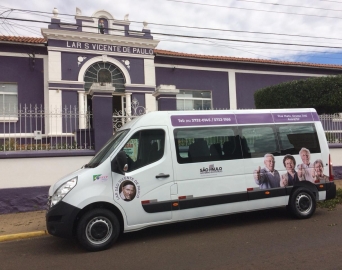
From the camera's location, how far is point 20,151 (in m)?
8.30

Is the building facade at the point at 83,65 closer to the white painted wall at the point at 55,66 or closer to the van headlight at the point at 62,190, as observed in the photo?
the white painted wall at the point at 55,66

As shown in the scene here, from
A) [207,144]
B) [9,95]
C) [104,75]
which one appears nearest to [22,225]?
[207,144]

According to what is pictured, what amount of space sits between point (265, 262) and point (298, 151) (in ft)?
10.0

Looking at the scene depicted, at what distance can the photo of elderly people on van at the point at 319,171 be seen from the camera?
680 cm

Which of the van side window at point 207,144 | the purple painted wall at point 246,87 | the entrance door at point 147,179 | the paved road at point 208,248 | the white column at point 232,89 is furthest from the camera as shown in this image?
the purple painted wall at point 246,87

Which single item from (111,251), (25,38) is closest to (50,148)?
(111,251)

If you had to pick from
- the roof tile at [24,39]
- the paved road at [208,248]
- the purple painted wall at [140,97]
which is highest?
the roof tile at [24,39]

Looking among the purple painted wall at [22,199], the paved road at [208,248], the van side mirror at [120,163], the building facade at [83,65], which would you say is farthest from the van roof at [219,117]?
the building facade at [83,65]

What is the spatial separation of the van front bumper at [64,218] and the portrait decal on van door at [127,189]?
0.68 metres

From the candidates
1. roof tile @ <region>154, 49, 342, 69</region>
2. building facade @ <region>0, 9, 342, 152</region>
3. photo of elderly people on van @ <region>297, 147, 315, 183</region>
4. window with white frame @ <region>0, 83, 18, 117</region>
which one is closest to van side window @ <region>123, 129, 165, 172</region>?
photo of elderly people on van @ <region>297, 147, 315, 183</region>

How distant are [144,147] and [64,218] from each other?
5.62 ft

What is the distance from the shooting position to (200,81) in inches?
677

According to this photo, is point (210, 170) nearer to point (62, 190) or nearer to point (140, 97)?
point (62, 190)

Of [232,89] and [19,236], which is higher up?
[232,89]
